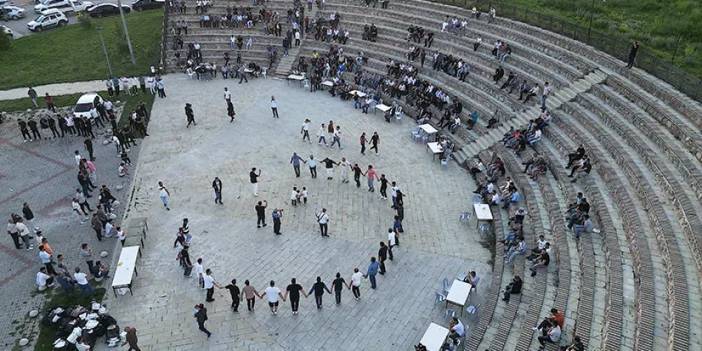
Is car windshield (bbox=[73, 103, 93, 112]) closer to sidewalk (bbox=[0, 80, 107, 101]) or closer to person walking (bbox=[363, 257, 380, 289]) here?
sidewalk (bbox=[0, 80, 107, 101])

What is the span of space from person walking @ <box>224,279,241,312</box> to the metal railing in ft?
64.6

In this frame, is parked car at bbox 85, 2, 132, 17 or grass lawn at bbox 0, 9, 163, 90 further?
parked car at bbox 85, 2, 132, 17

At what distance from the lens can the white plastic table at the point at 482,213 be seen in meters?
21.6

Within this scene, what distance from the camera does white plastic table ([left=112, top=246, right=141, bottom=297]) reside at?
18.7m

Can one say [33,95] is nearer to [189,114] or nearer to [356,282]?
[189,114]

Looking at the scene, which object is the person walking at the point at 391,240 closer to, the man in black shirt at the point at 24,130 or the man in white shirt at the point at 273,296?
the man in white shirt at the point at 273,296

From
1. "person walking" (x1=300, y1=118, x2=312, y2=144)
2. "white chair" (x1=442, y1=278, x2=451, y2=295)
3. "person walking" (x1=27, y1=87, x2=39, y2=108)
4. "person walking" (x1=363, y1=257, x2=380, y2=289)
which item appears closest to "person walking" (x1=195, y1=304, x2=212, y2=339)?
"person walking" (x1=363, y1=257, x2=380, y2=289)

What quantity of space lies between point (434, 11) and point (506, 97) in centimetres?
1158

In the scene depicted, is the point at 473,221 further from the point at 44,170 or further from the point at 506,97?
the point at 44,170

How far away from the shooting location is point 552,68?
2919 centimetres

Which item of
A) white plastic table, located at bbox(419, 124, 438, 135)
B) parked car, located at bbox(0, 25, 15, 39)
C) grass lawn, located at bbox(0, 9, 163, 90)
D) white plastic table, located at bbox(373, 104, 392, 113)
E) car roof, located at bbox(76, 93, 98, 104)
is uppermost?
parked car, located at bbox(0, 25, 15, 39)

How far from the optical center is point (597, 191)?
67.2ft

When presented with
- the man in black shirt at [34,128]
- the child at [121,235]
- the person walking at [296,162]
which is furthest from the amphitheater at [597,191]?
the man in black shirt at [34,128]

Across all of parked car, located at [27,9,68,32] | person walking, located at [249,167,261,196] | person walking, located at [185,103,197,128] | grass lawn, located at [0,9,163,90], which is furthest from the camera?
parked car, located at [27,9,68,32]
